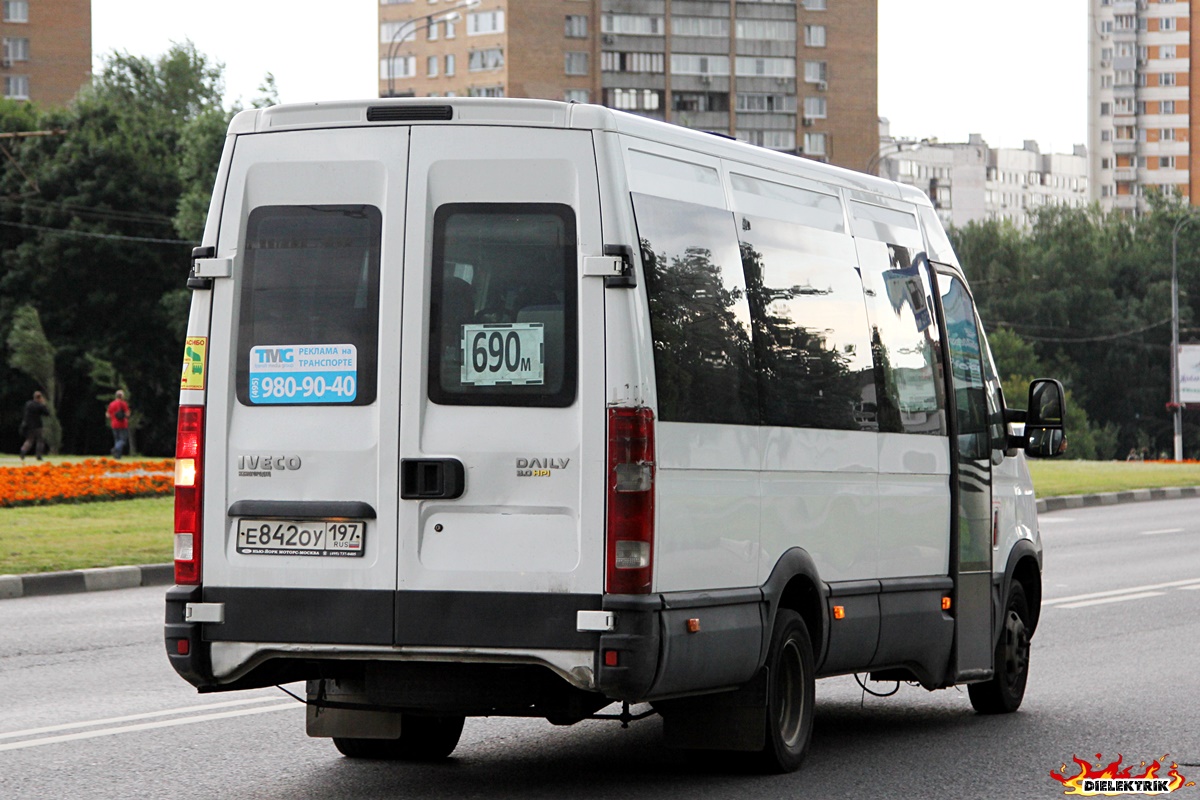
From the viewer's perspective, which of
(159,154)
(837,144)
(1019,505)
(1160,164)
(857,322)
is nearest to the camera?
(857,322)

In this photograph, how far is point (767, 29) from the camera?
365 feet

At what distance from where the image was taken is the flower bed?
23.8 m

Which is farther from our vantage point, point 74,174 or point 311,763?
A: point 74,174

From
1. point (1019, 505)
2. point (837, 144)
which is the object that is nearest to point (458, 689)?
point (1019, 505)

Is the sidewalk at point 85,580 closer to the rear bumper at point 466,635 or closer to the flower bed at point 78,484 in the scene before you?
the flower bed at point 78,484

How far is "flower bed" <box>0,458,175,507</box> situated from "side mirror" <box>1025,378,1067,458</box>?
17.1 meters

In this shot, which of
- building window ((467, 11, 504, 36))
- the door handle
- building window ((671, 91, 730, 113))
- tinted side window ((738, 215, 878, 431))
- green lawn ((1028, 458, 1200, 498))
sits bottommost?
green lawn ((1028, 458, 1200, 498))

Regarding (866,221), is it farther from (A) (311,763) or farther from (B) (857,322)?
(A) (311,763)

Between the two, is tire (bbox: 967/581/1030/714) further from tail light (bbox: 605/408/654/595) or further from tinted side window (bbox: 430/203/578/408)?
tinted side window (bbox: 430/203/578/408)

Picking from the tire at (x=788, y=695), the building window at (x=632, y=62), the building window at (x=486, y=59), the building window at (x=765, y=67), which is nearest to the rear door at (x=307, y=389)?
the tire at (x=788, y=695)

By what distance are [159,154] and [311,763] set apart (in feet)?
203

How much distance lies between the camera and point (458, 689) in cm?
655

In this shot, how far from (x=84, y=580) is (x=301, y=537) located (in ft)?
35.8

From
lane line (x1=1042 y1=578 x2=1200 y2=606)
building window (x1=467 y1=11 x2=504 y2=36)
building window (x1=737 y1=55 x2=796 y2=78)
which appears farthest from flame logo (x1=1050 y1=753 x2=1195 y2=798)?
building window (x1=467 y1=11 x2=504 y2=36)
